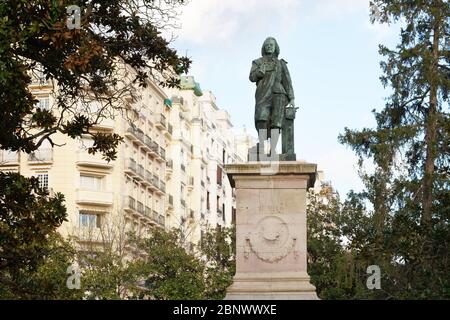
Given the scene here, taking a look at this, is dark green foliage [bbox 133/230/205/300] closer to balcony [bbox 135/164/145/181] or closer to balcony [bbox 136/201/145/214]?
balcony [bbox 136/201/145/214]

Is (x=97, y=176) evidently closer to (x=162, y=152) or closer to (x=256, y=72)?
(x=162, y=152)

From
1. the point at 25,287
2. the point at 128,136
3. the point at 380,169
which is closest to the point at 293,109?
the point at 25,287

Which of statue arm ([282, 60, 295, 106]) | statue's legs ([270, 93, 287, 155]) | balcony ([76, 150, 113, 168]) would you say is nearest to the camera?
statue's legs ([270, 93, 287, 155])

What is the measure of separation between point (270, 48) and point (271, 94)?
1.03 metres

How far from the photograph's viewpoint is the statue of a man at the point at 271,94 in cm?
2488

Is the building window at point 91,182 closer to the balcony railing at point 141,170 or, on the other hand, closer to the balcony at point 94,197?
the balcony at point 94,197

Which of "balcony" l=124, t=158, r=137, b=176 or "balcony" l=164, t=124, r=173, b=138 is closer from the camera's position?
"balcony" l=124, t=158, r=137, b=176

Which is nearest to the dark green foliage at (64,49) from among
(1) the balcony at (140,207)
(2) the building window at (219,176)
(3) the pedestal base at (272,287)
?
(3) the pedestal base at (272,287)

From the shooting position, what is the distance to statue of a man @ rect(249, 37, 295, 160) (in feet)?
81.6

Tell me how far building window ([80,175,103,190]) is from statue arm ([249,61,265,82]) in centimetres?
4970

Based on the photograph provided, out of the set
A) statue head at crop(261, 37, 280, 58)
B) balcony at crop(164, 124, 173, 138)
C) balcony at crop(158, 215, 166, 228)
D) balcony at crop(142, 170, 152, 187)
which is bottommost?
statue head at crop(261, 37, 280, 58)

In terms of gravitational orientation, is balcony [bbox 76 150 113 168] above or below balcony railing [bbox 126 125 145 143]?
below

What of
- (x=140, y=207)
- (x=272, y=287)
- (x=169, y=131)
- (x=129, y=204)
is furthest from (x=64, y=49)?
(x=169, y=131)

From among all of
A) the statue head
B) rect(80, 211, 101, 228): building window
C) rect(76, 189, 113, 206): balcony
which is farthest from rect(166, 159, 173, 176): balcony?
the statue head
